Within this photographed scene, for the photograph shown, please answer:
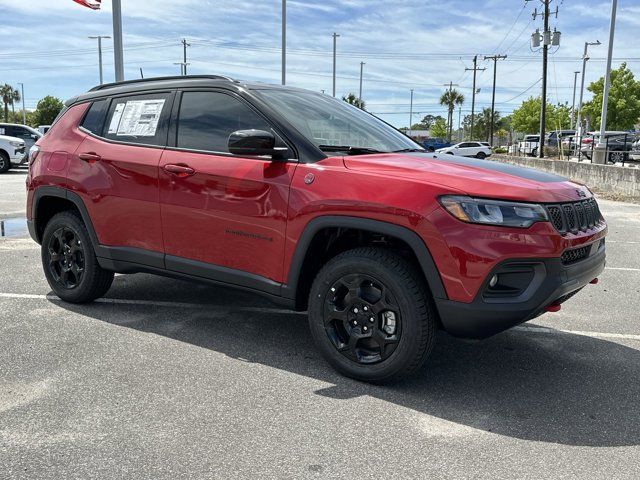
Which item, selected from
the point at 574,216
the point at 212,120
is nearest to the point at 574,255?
the point at 574,216

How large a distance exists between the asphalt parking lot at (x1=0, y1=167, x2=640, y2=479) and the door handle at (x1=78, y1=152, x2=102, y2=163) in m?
1.23

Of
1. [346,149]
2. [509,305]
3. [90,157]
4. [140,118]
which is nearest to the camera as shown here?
[509,305]

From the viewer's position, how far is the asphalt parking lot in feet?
8.93

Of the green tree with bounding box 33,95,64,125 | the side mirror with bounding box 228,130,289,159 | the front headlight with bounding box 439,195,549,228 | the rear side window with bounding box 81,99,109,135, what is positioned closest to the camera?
the front headlight with bounding box 439,195,549,228

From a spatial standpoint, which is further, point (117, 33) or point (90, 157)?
point (117, 33)

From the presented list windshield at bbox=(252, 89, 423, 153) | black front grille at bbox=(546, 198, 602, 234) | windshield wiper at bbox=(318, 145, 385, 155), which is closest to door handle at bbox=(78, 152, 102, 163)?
windshield at bbox=(252, 89, 423, 153)

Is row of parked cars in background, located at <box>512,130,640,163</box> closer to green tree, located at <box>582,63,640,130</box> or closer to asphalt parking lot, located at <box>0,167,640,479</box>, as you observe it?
green tree, located at <box>582,63,640,130</box>

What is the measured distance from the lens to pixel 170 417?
10.2ft

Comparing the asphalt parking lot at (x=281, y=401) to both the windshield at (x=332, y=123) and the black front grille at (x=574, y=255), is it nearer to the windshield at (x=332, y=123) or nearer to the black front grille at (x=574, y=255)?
the black front grille at (x=574, y=255)

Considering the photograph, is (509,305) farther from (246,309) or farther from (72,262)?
(72,262)

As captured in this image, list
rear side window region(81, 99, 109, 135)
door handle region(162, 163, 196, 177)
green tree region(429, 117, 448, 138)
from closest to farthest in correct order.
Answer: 1. door handle region(162, 163, 196, 177)
2. rear side window region(81, 99, 109, 135)
3. green tree region(429, 117, 448, 138)

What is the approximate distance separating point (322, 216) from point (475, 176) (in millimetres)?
877

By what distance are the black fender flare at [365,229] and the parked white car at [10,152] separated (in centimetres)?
2032

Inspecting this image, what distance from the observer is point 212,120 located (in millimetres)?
4172
